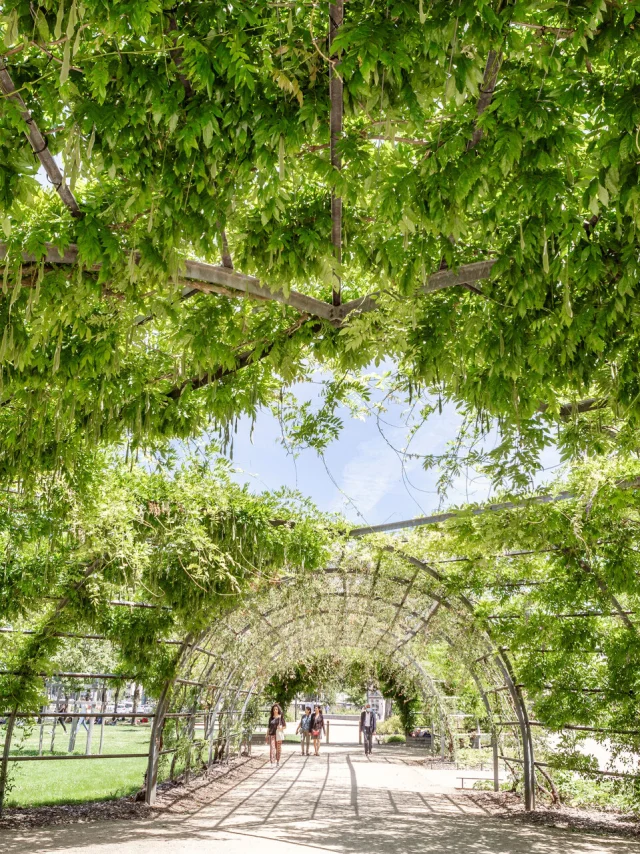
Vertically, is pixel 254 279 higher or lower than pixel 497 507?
higher

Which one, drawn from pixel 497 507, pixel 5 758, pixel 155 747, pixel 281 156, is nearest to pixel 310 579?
pixel 155 747

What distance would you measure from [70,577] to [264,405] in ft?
14.2

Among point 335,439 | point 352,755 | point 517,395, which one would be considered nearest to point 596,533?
Result: point 335,439

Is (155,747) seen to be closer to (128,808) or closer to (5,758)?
(128,808)

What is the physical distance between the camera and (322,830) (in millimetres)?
8586

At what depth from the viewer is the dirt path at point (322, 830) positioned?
7406 mm

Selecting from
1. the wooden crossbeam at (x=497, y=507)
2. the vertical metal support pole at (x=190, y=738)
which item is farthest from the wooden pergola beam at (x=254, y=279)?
the vertical metal support pole at (x=190, y=738)

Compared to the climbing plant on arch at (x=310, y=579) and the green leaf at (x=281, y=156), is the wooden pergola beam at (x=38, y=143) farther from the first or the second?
the climbing plant on arch at (x=310, y=579)

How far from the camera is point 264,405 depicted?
530 cm

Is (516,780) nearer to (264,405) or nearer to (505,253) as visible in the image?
(264,405)

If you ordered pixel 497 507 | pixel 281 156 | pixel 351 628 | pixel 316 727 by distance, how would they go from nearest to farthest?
pixel 281 156 → pixel 497 507 → pixel 351 628 → pixel 316 727

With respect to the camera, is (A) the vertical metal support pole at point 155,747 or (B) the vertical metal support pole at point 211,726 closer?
(A) the vertical metal support pole at point 155,747

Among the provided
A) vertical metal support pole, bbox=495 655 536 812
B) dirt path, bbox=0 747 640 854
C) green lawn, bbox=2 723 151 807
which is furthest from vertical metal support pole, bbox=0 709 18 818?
vertical metal support pole, bbox=495 655 536 812

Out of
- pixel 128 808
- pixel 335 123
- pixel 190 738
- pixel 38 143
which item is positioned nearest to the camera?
pixel 335 123
